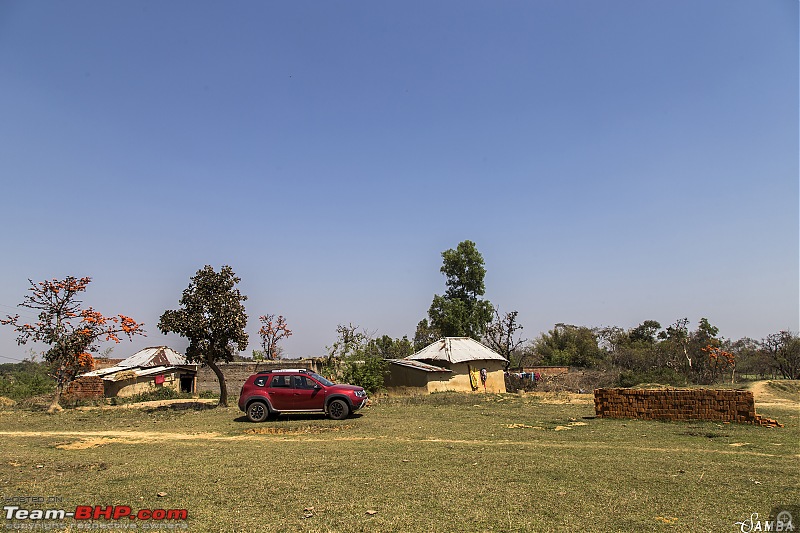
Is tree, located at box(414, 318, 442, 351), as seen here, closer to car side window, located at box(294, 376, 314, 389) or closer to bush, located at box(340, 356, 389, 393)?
bush, located at box(340, 356, 389, 393)

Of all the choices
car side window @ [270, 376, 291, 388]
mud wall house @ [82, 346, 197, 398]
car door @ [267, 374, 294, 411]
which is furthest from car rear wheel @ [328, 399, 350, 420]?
mud wall house @ [82, 346, 197, 398]

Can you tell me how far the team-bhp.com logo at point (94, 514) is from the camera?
6.31 m

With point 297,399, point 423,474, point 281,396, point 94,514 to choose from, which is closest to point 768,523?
point 423,474

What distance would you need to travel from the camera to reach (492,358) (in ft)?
126

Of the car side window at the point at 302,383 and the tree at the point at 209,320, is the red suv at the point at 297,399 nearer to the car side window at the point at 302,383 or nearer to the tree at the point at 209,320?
the car side window at the point at 302,383

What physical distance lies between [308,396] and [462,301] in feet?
118

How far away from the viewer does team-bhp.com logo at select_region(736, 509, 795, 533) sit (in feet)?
20.0

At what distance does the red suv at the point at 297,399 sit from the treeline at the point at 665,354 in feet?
93.2

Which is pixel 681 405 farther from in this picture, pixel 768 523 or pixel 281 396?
pixel 281 396

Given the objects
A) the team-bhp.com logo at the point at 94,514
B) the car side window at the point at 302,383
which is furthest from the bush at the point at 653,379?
the team-bhp.com logo at the point at 94,514

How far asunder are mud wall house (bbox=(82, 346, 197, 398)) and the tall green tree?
24882 mm

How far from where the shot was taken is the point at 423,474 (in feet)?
28.2

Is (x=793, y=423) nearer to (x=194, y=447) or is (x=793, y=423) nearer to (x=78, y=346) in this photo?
(x=194, y=447)

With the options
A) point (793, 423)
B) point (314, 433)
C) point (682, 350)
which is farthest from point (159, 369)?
point (682, 350)
